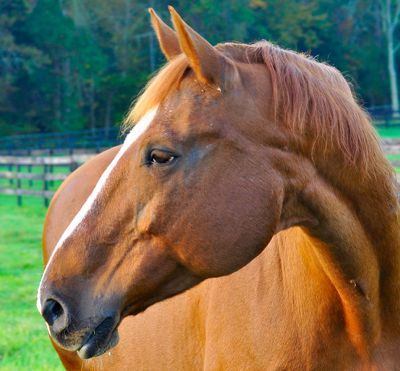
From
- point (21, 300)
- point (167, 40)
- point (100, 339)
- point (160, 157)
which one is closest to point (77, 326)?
point (100, 339)

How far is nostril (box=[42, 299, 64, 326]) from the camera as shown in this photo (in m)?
2.49

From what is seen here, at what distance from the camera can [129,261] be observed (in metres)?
2.51

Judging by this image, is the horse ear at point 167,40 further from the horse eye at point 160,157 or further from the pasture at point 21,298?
the pasture at point 21,298

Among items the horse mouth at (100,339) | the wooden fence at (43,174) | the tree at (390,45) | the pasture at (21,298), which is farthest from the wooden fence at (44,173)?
the tree at (390,45)

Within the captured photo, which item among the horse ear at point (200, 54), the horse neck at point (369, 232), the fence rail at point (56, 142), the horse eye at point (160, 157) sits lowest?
the fence rail at point (56, 142)

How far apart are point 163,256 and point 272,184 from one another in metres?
0.43

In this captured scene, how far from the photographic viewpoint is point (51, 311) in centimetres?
249

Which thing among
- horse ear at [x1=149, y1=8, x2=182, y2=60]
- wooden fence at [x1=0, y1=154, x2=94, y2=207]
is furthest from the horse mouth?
wooden fence at [x1=0, y1=154, x2=94, y2=207]

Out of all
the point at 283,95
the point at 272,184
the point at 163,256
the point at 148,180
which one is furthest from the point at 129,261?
the point at 283,95

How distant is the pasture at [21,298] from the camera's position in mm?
5816

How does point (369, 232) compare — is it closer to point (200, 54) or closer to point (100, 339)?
point (200, 54)

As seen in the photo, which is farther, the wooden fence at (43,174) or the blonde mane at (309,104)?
the wooden fence at (43,174)

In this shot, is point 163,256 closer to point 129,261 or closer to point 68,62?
point 129,261

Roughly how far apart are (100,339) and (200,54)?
0.99 metres
